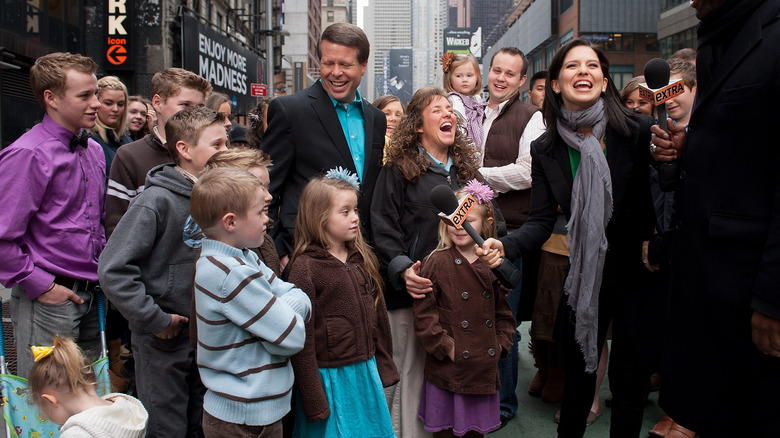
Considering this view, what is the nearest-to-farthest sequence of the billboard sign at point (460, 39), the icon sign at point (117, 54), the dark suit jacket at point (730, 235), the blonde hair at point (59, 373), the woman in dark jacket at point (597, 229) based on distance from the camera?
1. the dark suit jacket at point (730, 235)
2. the blonde hair at point (59, 373)
3. the woman in dark jacket at point (597, 229)
4. the icon sign at point (117, 54)
5. the billboard sign at point (460, 39)

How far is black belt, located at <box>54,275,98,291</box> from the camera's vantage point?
3.32m

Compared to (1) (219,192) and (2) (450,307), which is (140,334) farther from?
(2) (450,307)

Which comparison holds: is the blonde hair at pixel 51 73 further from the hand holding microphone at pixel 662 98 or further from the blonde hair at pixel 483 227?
the hand holding microphone at pixel 662 98

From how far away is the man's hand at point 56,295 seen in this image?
10.5ft

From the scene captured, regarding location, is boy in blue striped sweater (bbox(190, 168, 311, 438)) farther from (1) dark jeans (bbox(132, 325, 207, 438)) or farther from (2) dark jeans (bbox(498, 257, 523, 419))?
(2) dark jeans (bbox(498, 257, 523, 419))

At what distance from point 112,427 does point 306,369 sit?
0.92 m

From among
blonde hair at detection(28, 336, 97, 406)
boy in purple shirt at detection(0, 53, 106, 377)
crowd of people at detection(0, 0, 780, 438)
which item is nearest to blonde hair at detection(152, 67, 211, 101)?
crowd of people at detection(0, 0, 780, 438)

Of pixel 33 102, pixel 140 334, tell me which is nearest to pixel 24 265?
pixel 140 334

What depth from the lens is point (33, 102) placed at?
1279 cm

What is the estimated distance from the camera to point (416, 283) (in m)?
3.37

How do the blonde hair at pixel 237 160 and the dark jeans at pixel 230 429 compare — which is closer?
the dark jeans at pixel 230 429

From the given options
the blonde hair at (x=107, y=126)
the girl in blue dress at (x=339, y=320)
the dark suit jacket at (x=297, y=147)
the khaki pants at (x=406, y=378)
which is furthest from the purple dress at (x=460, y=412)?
the blonde hair at (x=107, y=126)

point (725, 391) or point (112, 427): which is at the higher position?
point (725, 391)

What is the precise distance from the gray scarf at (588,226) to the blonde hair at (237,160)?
1.83m
